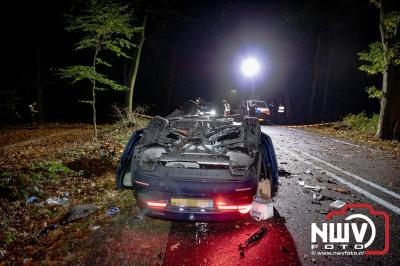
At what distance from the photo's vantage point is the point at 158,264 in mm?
3840

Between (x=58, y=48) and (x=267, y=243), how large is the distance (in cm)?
2805

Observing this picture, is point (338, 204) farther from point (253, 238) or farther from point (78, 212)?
point (78, 212)

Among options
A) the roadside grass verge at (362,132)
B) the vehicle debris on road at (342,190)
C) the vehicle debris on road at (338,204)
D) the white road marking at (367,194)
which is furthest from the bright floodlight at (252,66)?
the vehicle debris on road at (338,204)

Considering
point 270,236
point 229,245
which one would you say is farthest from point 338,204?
point 229,245

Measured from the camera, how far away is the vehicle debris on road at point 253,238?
13.9ft

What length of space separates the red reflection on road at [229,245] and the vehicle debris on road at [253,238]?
0.05 metres

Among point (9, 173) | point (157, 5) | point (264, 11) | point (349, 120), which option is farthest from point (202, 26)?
point (9, 173)

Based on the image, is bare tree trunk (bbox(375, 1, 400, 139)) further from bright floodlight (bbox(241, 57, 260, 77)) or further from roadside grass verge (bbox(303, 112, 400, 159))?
bright floodlight (bbox(241, 57, 260, 77))

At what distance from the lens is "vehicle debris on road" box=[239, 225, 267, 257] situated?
13.9 ft

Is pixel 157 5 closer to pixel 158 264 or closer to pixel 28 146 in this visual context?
pixel 28 146

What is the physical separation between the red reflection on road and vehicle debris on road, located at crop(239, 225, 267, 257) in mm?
46

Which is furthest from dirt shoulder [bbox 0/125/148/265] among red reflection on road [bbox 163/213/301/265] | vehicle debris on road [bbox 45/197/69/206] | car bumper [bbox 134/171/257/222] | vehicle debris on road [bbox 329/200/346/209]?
vehicle debris on road [bbox 329/200/346/209]

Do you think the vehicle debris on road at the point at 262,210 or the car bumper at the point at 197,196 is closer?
the car bumper at the point at 197,196

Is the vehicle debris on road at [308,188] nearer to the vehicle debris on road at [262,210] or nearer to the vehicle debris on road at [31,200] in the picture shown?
the vehicle debris on road at [262,210]
